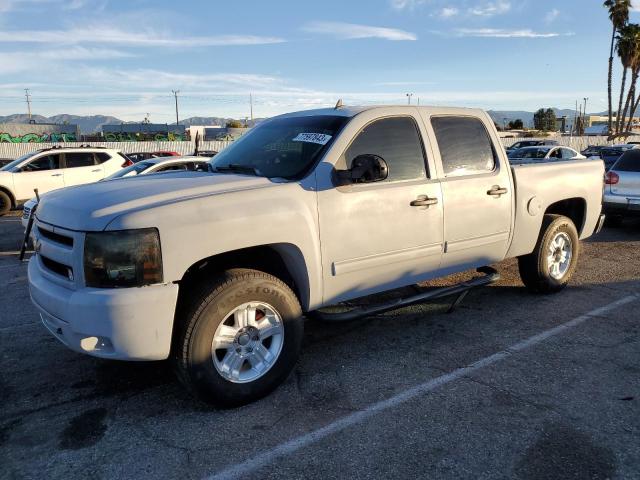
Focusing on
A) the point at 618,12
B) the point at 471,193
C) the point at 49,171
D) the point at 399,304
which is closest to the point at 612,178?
the point at 471,193

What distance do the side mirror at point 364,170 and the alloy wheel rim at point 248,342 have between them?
1.03m

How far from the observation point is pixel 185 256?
306 cm

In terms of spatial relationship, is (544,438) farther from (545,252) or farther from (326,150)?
(545,252)

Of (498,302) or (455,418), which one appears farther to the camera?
(498,302)

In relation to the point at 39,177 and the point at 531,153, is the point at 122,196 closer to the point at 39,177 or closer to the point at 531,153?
the point at 39,177

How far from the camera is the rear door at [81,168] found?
14.1 meters

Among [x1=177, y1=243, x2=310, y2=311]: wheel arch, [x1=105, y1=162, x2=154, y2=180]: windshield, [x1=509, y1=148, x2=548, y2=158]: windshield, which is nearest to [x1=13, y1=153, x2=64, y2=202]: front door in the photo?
[x1=105, y1=162, x2=154, y2=180]: windshield

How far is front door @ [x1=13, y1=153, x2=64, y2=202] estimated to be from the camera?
13681 mm

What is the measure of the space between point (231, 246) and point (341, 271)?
894mm

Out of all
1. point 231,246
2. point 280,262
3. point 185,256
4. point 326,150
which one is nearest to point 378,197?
point 326,150

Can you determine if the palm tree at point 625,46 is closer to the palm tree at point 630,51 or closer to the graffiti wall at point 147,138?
the palm tree at point 630,51

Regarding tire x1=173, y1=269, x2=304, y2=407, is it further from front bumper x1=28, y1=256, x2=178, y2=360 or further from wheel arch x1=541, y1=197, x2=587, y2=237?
wheel arch x1=541, y1=197, x2=587, y2=237

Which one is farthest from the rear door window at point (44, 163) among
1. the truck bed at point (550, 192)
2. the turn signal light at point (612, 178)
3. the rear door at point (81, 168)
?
the turn signal light at point (612, 178)

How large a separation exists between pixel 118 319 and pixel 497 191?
336 cm
